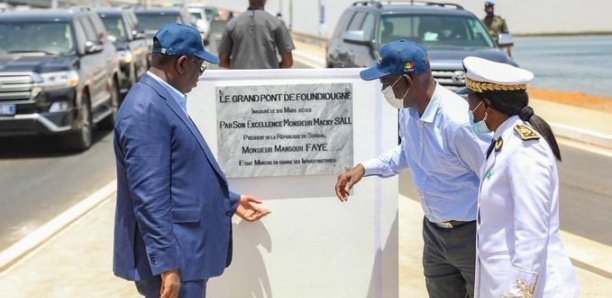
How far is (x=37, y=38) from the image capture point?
13484 mm

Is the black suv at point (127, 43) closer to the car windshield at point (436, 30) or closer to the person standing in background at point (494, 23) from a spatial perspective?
the car windshield at point (436, 30)

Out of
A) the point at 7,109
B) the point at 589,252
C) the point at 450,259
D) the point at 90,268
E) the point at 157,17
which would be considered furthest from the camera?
the point at 157,17

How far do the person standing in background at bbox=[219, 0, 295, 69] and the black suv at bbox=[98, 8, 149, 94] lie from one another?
846cm

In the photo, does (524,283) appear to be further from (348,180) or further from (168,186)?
(348,180)

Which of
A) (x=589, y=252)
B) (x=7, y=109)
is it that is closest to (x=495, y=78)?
(x=589, y=252)

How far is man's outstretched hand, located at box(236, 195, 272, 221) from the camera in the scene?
4.48 meters

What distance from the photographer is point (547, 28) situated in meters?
63.6

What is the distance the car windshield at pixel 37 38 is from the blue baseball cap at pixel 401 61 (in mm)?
9835

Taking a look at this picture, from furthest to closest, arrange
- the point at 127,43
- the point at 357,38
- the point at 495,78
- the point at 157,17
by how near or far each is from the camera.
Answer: the point at 157,17 < the point at 127,43 < the point at 357,38 < the point at 495,78

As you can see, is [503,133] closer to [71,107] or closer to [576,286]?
[576,286]

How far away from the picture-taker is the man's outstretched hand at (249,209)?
14.7 ft

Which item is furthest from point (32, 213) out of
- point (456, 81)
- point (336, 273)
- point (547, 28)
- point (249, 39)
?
point (547, 28)

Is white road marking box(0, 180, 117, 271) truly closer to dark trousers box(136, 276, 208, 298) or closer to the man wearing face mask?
dark trousers box(136, 276, 208, 298)

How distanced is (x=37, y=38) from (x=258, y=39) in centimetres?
566
